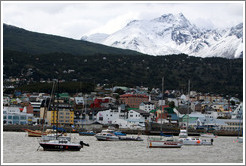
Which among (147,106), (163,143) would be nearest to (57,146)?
(163,143)

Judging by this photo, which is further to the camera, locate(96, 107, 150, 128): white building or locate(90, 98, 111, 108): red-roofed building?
locate(90, 98, 111, 108): red-roofed building

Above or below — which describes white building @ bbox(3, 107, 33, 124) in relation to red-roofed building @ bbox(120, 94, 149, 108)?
below

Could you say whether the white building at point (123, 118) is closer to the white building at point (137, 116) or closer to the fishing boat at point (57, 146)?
the white building at point (137, 116)

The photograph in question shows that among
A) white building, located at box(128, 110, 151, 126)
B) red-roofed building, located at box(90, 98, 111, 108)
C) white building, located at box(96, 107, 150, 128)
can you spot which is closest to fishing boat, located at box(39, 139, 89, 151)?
white building, located at box(96, 107, 150, 128)

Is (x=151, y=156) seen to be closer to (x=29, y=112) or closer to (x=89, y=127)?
(x=89, y=127)

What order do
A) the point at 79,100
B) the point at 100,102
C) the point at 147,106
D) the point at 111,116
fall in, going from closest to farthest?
the point at 111,116
the point at 147,106
the point at 100,102
the point at 79,100

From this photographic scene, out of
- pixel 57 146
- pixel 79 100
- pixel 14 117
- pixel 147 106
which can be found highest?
pixel 79 100

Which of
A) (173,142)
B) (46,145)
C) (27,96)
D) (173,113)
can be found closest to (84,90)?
(27,96)

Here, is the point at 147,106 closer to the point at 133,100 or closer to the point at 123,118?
the point at 133,100

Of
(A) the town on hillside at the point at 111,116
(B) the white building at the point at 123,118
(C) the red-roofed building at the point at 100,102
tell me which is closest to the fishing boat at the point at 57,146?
(A) the town on hillside at the point at 111,116

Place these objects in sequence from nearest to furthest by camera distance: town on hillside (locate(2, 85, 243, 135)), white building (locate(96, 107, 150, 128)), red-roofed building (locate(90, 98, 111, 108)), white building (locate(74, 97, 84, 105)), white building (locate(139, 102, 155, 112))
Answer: town on hillside (locate(2, 85, 243, 135)) < white building (locate(96, 107, 150, 128)) < red-roofed building (locate(90, 98, 111, 108)) < white building (locate(139, 102, 155, 112)) < white building (locate(74, 97, 84, 105))

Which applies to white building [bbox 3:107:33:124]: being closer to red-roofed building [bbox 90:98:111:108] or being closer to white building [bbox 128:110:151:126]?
white building [bbox 128:110:151:126]
